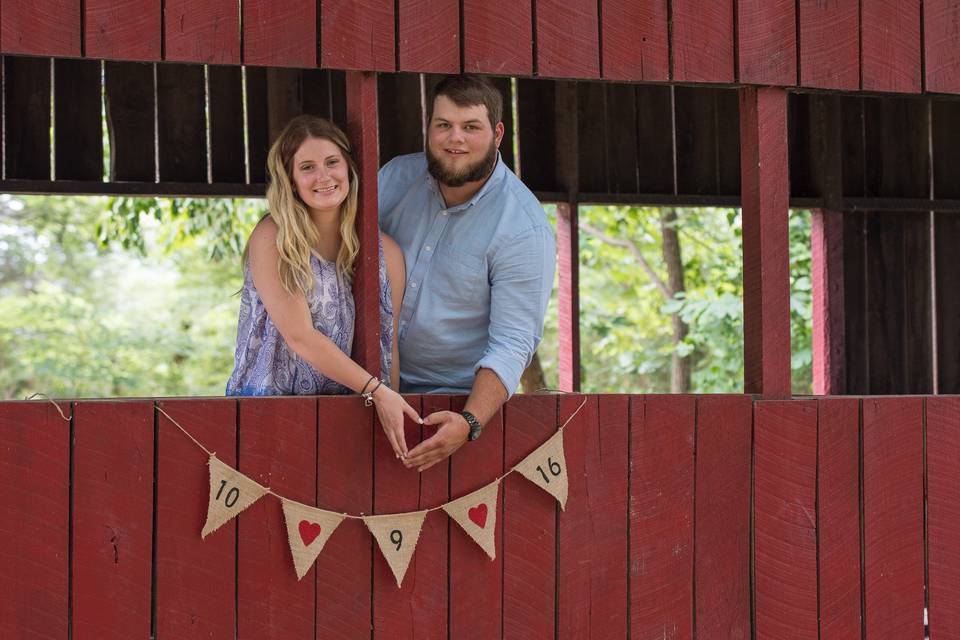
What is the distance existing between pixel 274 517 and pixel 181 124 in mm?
3445

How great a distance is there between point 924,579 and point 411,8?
270 centimetres

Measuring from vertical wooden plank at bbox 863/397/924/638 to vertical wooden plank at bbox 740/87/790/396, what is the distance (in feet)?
1.25

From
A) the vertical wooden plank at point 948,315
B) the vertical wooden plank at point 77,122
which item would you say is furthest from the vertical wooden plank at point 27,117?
the vertical wooden plank at point 948,315

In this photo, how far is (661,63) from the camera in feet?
14.4

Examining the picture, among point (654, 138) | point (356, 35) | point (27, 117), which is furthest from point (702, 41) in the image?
point (27, 117)

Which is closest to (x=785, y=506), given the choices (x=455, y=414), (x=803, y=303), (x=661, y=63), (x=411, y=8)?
(x=455, y=414)

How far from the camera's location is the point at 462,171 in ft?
14.3

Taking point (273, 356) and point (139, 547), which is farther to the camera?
point (273, 356)

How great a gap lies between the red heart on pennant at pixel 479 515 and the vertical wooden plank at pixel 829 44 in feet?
6.11

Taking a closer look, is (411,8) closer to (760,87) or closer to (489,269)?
(489,269)

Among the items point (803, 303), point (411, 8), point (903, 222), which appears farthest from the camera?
point (803, 303)

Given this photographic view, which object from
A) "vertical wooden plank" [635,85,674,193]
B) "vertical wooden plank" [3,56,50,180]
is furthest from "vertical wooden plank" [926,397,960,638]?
"vertical wooden plank" [3,56,50,180]

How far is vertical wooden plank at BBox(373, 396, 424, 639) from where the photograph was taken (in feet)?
13.3

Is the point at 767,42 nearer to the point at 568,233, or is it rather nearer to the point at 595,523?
the point at 595,523
